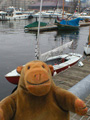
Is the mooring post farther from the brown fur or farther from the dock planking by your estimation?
the dock planking

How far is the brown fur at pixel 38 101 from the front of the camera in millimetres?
2143

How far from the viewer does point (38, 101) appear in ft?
7.46

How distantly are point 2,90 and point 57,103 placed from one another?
1149 centimetres

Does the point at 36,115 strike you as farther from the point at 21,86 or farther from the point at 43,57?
the point at 43,57

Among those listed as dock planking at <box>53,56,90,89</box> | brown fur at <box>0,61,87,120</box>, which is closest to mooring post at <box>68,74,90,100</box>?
brown fur at <box>0,61,87,120</box>

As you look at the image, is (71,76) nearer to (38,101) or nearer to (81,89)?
(81,89)

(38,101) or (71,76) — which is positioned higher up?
(38,101)

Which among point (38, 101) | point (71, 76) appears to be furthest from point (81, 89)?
point (71, 76)

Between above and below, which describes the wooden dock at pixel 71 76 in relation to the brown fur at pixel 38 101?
below

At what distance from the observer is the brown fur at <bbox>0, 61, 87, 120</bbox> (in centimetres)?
214

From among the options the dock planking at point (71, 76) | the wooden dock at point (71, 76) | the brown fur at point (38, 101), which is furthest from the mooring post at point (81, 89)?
the dock planking at point (71, 76)

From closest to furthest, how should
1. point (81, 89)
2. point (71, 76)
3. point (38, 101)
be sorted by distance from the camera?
1. point (38, 101)
2. point (81, 89)
3. point (71, 76)

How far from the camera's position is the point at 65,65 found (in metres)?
14.0

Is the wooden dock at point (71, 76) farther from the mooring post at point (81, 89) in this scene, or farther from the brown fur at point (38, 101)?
the brown fur at point (38, 101)
